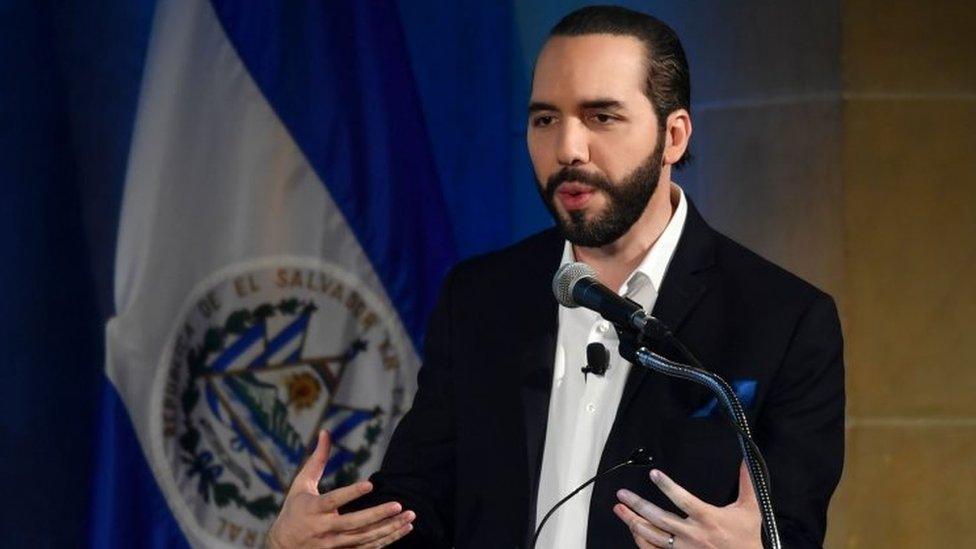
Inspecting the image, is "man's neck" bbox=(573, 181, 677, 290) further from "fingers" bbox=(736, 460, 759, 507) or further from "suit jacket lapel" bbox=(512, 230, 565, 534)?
"fingers" bbox=(736, 460, 759, 507)

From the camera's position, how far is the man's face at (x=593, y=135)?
217 cm

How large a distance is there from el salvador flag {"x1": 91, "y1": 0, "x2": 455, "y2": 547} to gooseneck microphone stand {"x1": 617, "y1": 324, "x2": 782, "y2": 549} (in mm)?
1875

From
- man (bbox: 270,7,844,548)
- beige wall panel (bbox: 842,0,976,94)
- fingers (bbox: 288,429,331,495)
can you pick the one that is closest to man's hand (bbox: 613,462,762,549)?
man (bbox: 270,7,844,548)

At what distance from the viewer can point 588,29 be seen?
7.36ft

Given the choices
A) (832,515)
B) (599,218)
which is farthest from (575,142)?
(832,515)

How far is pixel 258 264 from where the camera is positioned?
348cm

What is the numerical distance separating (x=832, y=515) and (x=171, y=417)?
5.28ft

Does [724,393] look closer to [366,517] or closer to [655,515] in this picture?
[655,515]

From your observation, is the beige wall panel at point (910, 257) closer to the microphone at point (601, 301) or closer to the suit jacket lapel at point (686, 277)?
the suit jacket lapel at point (686, 277)

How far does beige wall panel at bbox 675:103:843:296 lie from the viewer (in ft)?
10.5

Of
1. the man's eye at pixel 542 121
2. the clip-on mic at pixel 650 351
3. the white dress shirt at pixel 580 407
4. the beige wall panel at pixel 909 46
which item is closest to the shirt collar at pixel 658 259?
the white dress shirt at pixel 580 407

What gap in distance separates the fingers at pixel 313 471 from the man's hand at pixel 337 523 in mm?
16

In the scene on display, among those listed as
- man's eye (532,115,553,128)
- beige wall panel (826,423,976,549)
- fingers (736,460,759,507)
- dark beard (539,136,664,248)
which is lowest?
beige wall panel (826,423,976,549)

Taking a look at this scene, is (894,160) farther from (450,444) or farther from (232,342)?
(232,342)
